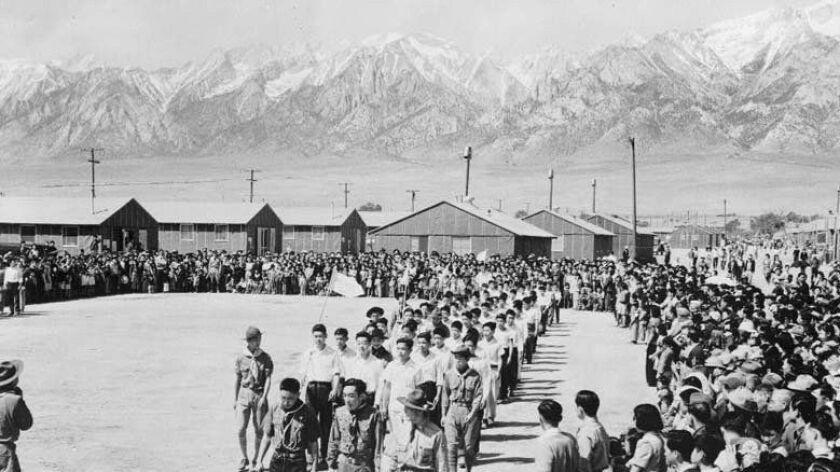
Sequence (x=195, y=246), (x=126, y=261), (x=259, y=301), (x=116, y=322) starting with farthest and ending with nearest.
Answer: (x=195, y=246) < (x=126, y=261) < (x=259, y=301) < (x=116, y=322)

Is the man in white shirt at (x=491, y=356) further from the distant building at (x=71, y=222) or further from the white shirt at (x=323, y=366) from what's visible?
the distant building at (x=71, y=222)

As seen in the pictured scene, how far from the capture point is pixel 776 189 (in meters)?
196

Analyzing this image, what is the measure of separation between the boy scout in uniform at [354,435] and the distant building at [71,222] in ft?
162

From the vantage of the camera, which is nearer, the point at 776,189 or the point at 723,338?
the point at 723,338

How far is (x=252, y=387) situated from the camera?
11.4 metres

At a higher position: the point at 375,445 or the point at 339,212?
the point at 339,212

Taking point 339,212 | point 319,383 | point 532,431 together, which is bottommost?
point 532,431

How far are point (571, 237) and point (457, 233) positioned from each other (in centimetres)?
1578

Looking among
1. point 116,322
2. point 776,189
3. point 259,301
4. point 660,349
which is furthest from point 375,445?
point 776,189

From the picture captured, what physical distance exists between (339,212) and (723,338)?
66069 mm

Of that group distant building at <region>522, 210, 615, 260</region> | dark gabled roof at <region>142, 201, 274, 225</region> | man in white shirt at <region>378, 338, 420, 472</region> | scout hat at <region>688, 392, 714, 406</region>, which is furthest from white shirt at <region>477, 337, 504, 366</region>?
distant building at <region>522, 210, 615, 260</region>

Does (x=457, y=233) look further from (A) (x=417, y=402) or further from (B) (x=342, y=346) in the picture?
(A) (x=417, y=402)

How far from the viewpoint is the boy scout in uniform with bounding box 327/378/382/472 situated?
28.9 ft

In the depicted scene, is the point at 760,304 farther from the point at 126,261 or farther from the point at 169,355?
the point at 126,261
